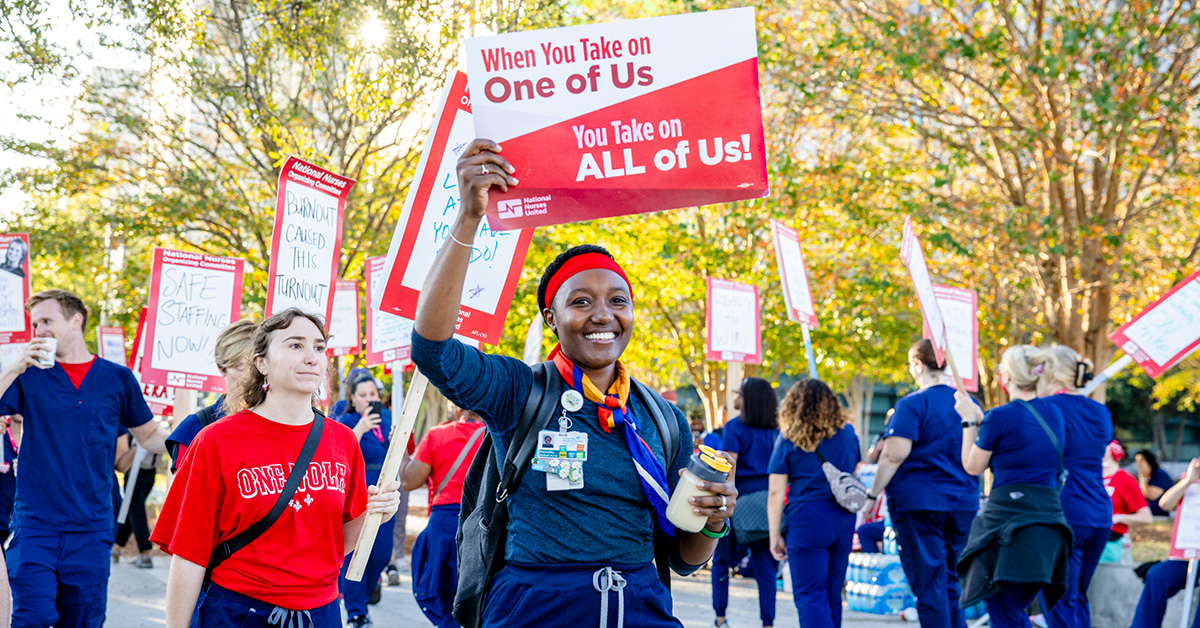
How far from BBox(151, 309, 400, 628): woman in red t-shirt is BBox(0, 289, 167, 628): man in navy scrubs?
2152 mm

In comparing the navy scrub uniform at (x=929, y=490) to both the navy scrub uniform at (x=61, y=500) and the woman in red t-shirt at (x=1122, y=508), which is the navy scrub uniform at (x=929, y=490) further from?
the navy scrub uniform at (x=61, y=500)

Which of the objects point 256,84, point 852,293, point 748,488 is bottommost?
point 748,488

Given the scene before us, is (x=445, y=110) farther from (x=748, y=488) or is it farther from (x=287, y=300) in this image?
(x=748, y=488)

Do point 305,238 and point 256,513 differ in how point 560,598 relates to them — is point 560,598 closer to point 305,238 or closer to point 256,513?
point 256,513

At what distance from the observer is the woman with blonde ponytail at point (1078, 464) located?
655 centimetres

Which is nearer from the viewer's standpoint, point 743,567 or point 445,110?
point 445,110

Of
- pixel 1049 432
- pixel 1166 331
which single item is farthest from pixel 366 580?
pixel 1166 331

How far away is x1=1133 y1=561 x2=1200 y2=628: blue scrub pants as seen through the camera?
7.16m

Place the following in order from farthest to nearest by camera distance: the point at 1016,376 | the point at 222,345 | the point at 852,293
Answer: the point at 852,293 → the point at 1016,376 → the point at 222,345

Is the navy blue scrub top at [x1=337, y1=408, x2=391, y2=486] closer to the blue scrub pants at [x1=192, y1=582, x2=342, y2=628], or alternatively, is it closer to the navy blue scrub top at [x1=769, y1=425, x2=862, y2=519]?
the navy blue scrub top at [x1=769, y1=425, x2=862, y2=519]

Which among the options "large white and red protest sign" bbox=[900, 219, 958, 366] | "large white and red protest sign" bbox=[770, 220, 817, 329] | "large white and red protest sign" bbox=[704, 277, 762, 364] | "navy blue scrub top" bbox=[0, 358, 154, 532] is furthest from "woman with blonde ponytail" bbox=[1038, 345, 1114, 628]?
"navy blue scrub top" bbox=[0, 358, 154, 532]

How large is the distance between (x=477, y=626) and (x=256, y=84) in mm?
10199

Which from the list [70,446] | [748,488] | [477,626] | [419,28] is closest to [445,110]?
[477,626]

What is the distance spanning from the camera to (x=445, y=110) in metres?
4.06
